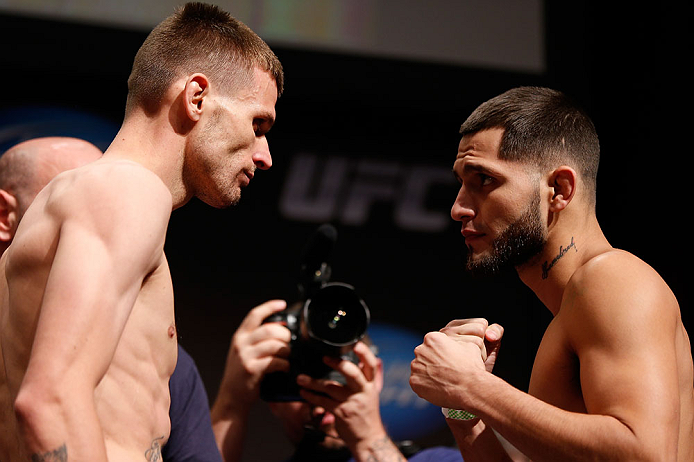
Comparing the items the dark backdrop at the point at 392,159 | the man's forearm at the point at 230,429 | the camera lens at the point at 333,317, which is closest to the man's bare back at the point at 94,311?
the camera lens at the point at 333,317

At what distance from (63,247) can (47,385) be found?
20 cm

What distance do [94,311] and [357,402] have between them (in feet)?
3.85

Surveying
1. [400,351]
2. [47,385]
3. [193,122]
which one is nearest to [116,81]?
[400,351]

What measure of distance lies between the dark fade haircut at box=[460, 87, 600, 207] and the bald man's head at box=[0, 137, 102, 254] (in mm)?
1001

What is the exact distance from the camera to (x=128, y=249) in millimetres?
1062

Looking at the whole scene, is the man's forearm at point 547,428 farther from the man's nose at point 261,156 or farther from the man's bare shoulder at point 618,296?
the man's nose at point 261,156

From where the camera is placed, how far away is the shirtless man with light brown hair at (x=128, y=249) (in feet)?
3.20

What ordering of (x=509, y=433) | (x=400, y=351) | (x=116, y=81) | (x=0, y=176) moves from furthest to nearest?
(x=400, y=351), (x=116, y=81), (x=0, y=176), (x=509, y=433)

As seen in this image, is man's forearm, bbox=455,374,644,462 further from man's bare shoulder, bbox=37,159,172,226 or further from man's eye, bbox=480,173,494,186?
man's bare shoulder, bbox=37,159,172,226

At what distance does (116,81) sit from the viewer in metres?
3.15

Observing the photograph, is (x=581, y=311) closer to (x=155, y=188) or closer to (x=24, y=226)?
(x=155, y=188)

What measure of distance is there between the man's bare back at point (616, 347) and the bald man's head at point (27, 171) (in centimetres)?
123

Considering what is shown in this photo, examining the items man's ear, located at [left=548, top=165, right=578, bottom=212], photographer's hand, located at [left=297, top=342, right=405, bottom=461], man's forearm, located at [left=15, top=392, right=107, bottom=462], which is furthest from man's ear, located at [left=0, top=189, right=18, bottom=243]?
man's ear, located at [left=548, top=165, right=578, bottom=212]

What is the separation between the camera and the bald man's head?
70.9 inches
